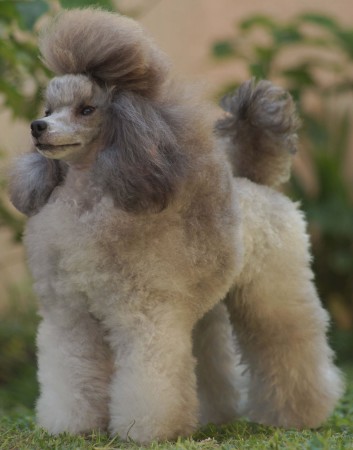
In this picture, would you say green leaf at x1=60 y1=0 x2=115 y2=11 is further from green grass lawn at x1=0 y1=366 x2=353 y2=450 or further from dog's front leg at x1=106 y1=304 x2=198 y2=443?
green grass lawn at x1=0 y1=366 x2=353 y2=450

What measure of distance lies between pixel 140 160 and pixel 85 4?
2.71ft

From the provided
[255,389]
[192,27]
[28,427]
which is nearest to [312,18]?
[192,27]

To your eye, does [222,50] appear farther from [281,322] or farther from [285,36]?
[281,322]

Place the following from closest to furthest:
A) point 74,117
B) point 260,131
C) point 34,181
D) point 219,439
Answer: point 74,117, point 34,181, point 219,439, point 260,131

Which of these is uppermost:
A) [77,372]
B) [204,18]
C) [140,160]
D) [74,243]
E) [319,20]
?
[140,160]

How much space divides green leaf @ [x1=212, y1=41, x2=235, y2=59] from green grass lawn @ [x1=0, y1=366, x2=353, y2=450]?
2.88 metres

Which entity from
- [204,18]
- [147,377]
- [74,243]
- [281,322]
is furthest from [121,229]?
[204,18]

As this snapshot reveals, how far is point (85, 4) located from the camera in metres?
2.75

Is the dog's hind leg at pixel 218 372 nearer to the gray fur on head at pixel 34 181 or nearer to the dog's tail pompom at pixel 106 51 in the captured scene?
the gray fur on head at pixel 34 181

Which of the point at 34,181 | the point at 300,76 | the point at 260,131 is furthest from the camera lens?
the point at 300,76

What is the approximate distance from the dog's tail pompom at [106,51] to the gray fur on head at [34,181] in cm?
25

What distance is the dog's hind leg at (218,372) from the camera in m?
2.79

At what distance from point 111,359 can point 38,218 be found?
1.38 feet

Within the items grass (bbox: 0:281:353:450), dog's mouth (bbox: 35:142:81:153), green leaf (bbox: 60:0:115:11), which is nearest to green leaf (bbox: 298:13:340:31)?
grass (bbox: 0:281:353:450)
